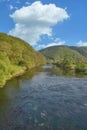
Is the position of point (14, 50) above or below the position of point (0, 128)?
above

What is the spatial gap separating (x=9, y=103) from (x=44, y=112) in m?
8.44

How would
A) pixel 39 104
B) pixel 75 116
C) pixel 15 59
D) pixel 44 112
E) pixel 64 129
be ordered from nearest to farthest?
pixel 64 129
pixel 75 116
pixel 44 112
pixel 39 104
pixel 15 59

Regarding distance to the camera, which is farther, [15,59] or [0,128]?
[15,59]

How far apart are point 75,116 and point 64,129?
5.68m

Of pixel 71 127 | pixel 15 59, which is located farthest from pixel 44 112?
pixel 15 59

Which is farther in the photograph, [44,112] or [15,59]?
[15,59]

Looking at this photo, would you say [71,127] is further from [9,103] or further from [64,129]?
[9,103]

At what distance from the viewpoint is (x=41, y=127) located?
2816 centimetres

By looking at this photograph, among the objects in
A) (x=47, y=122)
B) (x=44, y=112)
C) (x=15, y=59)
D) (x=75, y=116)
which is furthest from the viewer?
(x=15, y=59)

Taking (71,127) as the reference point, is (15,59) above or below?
above

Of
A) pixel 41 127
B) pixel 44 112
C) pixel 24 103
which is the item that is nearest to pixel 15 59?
pixel 24 103

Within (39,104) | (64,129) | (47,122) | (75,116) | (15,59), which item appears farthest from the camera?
(15,59)

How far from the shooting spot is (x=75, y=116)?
3262 centimetres

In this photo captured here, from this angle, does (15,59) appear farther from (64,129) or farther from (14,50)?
(64,129)
